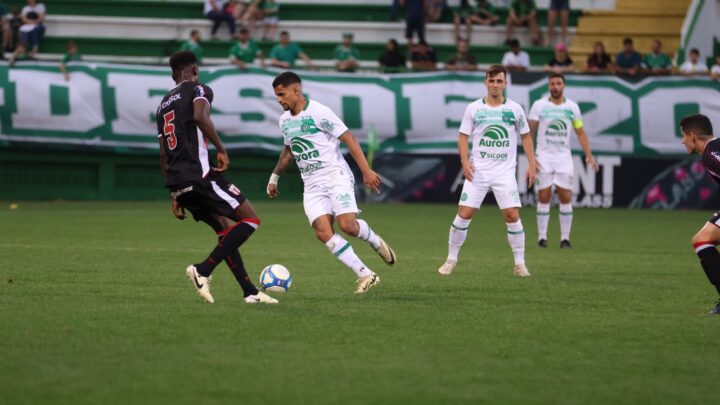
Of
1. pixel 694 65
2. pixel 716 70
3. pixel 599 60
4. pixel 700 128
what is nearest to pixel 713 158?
pixel 700 128

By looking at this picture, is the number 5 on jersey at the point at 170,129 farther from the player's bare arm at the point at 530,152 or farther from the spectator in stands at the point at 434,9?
the spectator in stands at the point at 434,9

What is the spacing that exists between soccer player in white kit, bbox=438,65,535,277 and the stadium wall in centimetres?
1147

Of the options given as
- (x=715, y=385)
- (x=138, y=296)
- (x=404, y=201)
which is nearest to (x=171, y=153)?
(x=138, y=296)

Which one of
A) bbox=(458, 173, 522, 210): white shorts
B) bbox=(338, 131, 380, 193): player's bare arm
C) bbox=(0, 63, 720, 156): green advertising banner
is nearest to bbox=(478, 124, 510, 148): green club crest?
bbox=(458, 173, 522, 210): white shorts

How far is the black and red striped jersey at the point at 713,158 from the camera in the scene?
969 centimetres

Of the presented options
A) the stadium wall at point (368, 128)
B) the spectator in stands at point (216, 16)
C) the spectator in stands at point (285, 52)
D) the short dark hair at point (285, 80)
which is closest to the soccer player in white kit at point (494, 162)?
the short dark hair at point (285, 80)

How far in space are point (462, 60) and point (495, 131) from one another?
14.0 m

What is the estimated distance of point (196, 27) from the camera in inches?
1193

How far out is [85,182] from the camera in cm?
2533

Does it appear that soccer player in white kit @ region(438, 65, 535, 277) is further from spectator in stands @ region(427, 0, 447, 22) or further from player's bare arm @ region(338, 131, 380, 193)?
spectator in stands @ region(427, 0, 447, 22)

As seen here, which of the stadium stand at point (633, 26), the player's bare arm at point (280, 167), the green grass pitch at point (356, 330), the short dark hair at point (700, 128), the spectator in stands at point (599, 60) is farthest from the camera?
the stadium stand at point (633, 26)

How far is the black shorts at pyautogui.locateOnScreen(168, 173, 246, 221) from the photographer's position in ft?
33.0

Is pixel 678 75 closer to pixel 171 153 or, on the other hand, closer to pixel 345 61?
pixel 345 61

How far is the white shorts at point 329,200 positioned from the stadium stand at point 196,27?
60.4ft
